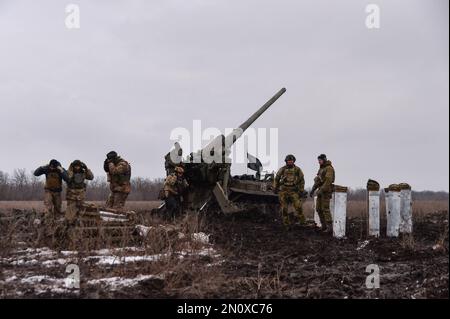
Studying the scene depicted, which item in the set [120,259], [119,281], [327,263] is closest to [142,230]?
[120,259]

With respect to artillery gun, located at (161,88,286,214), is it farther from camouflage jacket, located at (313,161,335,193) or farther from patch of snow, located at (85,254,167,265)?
patch of snow, located at (85,254,167,265)

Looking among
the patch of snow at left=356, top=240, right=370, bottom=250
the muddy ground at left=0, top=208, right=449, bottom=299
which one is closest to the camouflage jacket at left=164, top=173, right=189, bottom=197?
the muddy ground at left=0, top=208, right=449, bottom=299

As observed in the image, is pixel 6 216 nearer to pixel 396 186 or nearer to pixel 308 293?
pixel 308 293

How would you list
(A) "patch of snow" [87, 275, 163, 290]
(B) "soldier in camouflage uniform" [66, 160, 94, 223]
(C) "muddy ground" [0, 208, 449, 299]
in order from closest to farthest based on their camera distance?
1. (C) "muddy ground" [0, 208, 449, 299]
2. (A) "patch of snow" [87, 275, 163, 290]
3. (B) "soldier in camouflage uniform" [66, 160, 94, 223]

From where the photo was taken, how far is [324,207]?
10.8 metres

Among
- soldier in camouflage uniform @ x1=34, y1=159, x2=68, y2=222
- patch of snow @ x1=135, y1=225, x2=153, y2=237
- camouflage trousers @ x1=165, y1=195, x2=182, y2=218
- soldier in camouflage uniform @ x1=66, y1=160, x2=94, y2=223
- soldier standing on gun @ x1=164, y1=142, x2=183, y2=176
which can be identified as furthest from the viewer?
soldier standing on gun @ x1=164, y1=142, x2=183, y2=176

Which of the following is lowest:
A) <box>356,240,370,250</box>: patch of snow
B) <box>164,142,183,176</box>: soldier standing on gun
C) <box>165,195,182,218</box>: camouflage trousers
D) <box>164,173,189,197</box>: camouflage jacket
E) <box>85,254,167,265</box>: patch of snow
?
<box>356,240,370,250</box>: patch of snow

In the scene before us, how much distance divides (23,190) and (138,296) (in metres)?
50.4

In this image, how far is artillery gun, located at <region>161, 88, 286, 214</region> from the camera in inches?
535

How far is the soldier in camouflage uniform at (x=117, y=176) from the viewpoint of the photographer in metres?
12.0

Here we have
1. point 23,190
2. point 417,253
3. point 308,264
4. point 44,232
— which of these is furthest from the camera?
point 23,190

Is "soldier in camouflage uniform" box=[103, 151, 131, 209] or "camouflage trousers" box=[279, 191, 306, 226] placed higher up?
"soldier in camouflage uniform" box=[103, 151, 131, 209]
